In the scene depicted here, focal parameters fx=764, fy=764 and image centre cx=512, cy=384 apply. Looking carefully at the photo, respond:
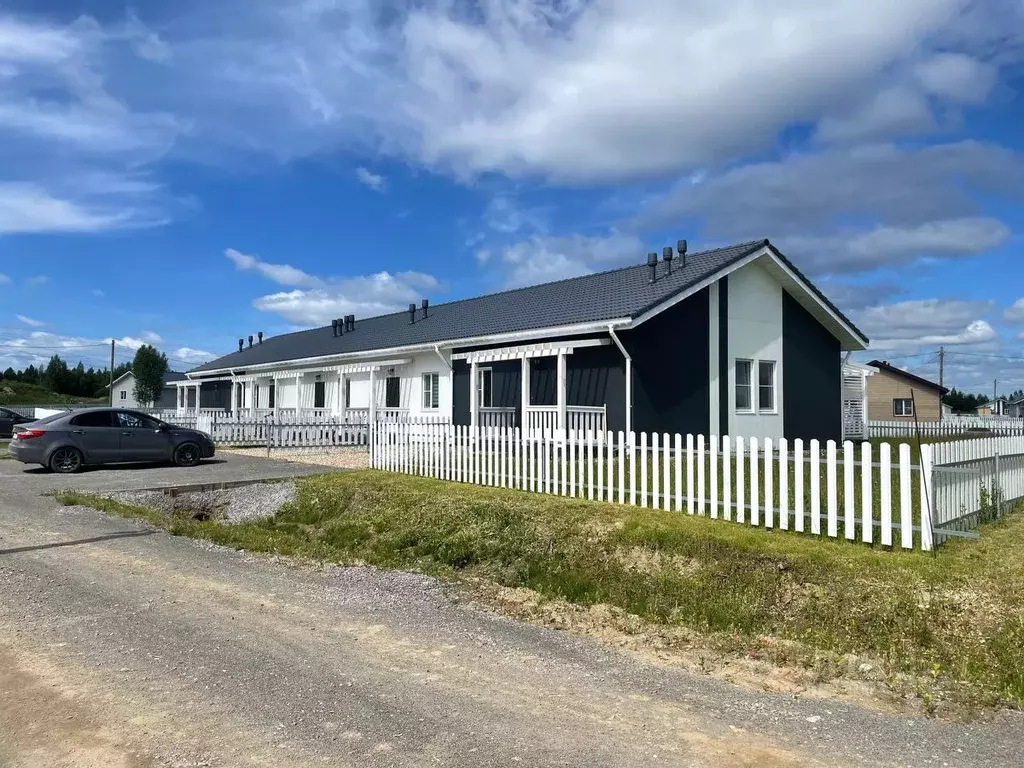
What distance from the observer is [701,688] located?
4.36 meters

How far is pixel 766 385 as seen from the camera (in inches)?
779

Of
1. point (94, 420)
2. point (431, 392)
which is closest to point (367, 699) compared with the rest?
point (94, 420)

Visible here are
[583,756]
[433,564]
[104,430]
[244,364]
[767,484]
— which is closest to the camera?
[583,756]

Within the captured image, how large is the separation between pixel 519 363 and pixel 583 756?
1603 centimetres

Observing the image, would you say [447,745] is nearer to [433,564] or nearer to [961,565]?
[433,564]

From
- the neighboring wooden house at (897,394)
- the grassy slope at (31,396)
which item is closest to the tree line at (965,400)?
the neighboring wooden house at (897,394)

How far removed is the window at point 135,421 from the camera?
1700cm

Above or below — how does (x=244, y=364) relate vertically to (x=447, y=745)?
above

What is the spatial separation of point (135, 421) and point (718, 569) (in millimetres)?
14662

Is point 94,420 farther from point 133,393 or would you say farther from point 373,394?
point 133,393

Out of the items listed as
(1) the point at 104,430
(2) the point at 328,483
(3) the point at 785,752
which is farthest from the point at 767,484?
(1) the point at 104,430

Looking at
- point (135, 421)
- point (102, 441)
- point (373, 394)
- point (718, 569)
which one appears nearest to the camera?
point (718, 569)

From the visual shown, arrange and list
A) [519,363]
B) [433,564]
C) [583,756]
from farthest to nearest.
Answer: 1. [519,363]
2. [433,564]
3. [583,756]

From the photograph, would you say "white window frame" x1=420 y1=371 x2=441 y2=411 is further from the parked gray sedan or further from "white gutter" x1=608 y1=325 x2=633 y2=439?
"white gutter" x1=608 y1=325 x2=633 y2=439
